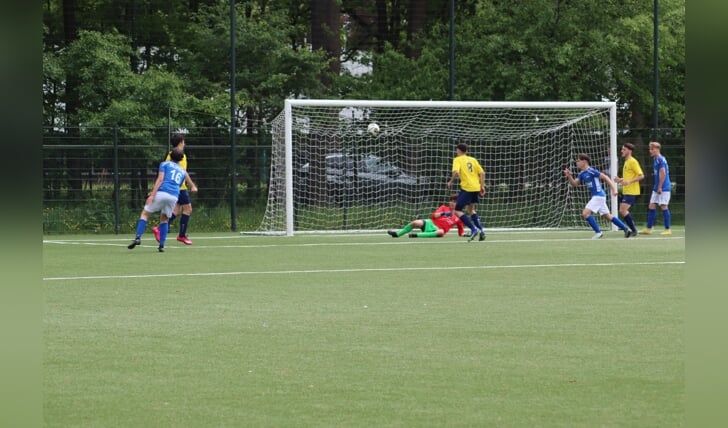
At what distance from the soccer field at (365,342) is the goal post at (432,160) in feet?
33.6

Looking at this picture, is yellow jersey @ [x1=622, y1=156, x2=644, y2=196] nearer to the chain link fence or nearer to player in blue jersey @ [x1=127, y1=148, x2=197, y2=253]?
the chain link fence

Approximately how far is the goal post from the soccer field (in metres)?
10.2

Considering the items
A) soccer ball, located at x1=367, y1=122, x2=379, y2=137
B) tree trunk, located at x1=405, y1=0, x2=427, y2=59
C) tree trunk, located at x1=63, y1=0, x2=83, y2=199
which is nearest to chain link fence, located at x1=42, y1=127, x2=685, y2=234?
tree trunk, located at x1=63, y1=0, x2=83, y2=199

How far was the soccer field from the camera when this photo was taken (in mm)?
5492

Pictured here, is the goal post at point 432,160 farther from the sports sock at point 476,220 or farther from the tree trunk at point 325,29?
the tree trunk at point 325,29

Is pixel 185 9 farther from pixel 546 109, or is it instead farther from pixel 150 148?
pixel 546 109

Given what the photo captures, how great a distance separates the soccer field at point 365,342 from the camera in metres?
5.49

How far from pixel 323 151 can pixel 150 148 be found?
455cm

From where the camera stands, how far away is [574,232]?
999 inches

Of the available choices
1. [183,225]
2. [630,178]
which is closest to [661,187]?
[630,178]

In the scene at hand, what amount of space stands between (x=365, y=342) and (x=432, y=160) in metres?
20.1

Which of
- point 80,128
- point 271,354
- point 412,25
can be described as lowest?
point 271,354

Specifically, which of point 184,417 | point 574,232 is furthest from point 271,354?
point 574,232

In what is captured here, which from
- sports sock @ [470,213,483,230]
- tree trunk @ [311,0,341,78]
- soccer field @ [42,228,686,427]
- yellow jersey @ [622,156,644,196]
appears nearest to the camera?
soccer field @ [42,228,686,427]
